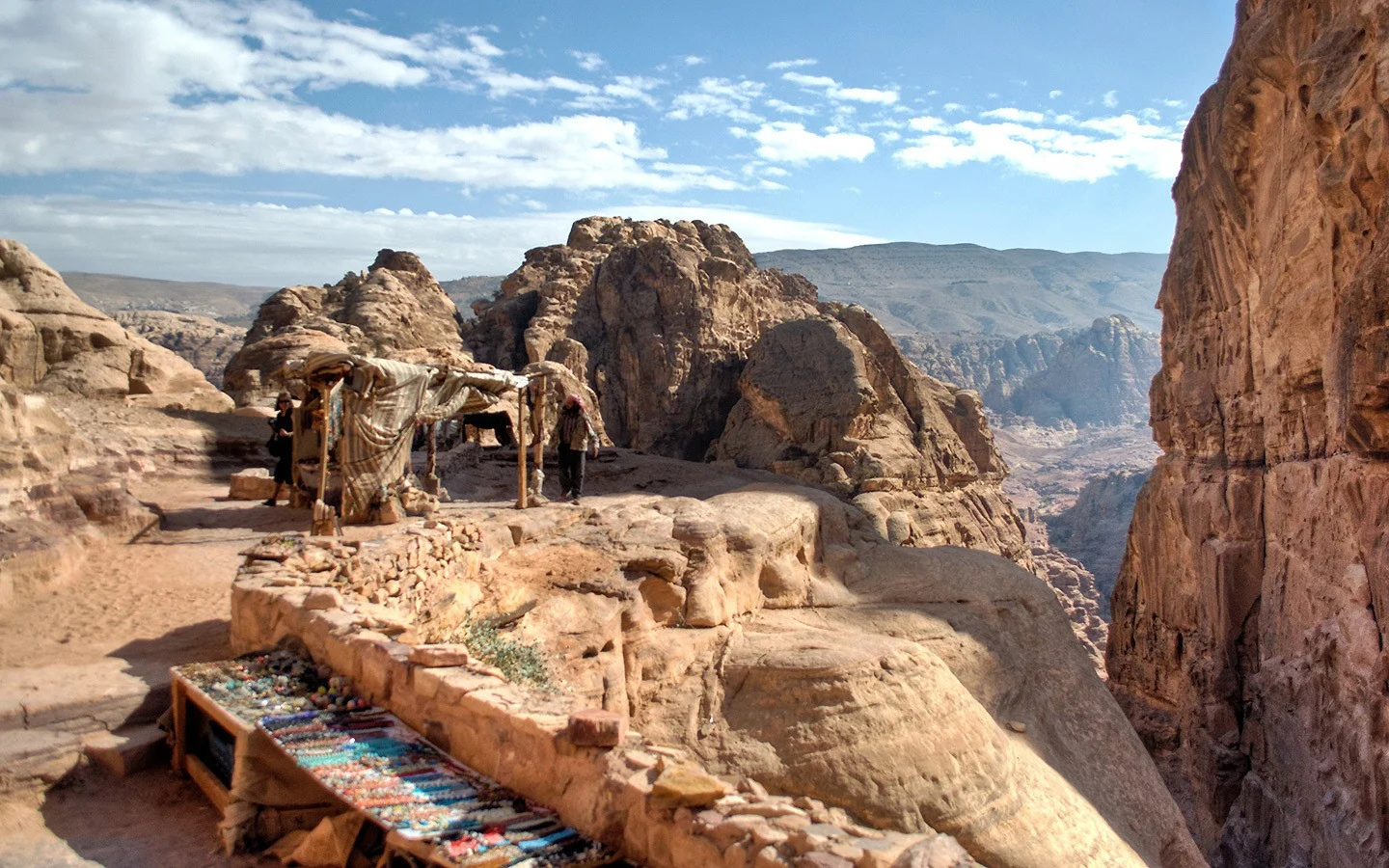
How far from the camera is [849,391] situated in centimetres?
2525

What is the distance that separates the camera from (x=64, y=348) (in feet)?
58.7

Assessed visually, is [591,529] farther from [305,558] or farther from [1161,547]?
[1161,547]

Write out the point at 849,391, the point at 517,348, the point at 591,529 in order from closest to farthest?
the point at 591,529
the point at 849,391
the point at 517,348

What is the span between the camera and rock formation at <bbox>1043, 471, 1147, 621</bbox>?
55.4 metres

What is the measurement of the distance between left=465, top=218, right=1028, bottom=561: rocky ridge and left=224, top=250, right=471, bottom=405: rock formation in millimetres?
2059

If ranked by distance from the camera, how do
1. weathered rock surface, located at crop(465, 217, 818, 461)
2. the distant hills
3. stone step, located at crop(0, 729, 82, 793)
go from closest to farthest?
stone step, located at crop(0, 729, 82, 793)
weathered rock surface, located at crop(465, 217, 818, 461)
the distant hills

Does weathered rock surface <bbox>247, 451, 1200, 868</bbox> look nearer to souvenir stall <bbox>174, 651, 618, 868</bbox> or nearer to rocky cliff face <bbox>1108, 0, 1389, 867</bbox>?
souvenir stall <bbox>174, 651, 618, 868</bbox>

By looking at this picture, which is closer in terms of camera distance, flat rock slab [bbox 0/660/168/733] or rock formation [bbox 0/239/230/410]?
flat rock slab [bbox 0/660/168/733]

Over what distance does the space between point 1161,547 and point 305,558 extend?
20.2 meters

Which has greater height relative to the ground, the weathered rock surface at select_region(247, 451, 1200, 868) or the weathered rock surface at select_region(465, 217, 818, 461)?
the weathered rock surface at select_region(465, 217, 818, 461)

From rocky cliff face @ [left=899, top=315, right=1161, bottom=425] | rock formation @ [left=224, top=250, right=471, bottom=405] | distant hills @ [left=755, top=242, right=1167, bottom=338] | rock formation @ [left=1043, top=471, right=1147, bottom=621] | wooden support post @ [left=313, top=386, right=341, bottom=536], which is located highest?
distant hills @ [left=755, top=242, right=1167, bottom=338]

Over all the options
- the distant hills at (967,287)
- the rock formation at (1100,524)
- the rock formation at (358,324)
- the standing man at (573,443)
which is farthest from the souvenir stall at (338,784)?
the distant hills at (967,287)

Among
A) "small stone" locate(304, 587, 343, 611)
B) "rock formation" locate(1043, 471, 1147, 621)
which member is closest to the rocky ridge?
"small stone" locate(304, 587, 343, 611)

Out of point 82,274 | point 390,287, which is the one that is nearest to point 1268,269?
point 390,287
